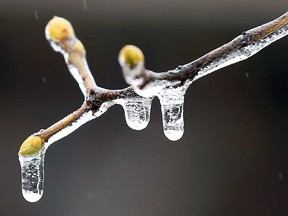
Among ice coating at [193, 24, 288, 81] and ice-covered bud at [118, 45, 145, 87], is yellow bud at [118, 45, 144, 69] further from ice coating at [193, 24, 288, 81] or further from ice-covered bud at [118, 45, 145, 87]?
ice coating at [193, 24, 288, 81]

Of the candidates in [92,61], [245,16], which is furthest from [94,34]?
[245,16]

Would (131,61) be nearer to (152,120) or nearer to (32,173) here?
(32,173)

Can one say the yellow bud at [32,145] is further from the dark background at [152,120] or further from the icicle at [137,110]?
the dark background at [152,120]

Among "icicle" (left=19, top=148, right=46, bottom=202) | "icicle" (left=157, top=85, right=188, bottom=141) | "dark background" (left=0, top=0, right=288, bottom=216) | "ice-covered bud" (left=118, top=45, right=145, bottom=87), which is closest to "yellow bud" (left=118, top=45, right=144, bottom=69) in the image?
"ice-covered bud" (left=118, top=45, right=145, bottom=87)

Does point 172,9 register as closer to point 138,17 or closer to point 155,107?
point 138,17

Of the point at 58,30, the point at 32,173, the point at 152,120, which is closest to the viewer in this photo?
the point at 58,30

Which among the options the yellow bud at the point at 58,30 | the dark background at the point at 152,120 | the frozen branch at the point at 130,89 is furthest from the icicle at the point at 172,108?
the dark background at the point at 152,120

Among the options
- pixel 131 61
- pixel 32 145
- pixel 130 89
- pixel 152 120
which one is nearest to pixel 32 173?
pixel 32 145
